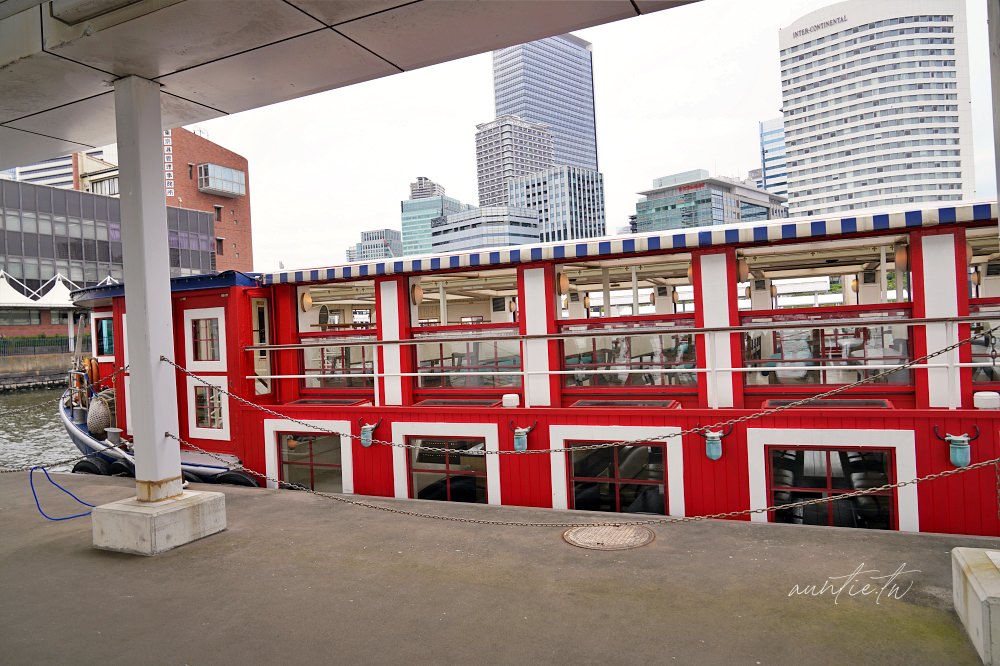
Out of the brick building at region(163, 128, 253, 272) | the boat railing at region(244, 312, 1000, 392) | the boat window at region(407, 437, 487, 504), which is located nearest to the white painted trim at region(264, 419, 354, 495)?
the boat railing at region(244, 312, 1000, 392)

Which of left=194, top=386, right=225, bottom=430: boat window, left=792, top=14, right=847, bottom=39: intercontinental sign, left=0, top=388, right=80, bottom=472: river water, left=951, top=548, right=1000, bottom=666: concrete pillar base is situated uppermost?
left=792, top=14, right=847, bottom=39: intercontinental sign

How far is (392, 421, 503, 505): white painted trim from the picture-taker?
29.8ft

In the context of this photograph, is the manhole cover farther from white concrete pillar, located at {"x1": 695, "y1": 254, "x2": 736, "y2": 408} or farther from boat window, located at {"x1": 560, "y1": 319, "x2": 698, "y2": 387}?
white concrete pillar, located at {"x1": 695, "y1": 254, "x2": 736, "y2": 408}

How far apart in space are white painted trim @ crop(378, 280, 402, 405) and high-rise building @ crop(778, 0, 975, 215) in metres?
176

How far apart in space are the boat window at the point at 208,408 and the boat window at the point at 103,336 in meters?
3.71

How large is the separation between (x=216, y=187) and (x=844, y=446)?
6886 centimetres

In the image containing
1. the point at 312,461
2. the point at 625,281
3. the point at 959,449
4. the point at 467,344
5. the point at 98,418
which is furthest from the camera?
the point at 625,281

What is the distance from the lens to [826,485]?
7.95 metres

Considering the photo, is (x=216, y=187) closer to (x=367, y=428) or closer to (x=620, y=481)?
(x=367, y=428)

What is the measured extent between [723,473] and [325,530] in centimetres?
463

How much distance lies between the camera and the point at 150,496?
6.64 meters

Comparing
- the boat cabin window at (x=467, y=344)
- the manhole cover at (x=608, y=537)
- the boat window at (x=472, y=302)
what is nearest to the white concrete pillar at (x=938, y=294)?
the manhole cover at (x=608, y=537)

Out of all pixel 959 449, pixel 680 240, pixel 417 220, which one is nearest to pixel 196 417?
pixel 680 240

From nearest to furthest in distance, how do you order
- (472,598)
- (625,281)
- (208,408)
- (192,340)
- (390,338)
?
(472,598) < (390,338) < (208,408) < (192,340) < (625,281)
